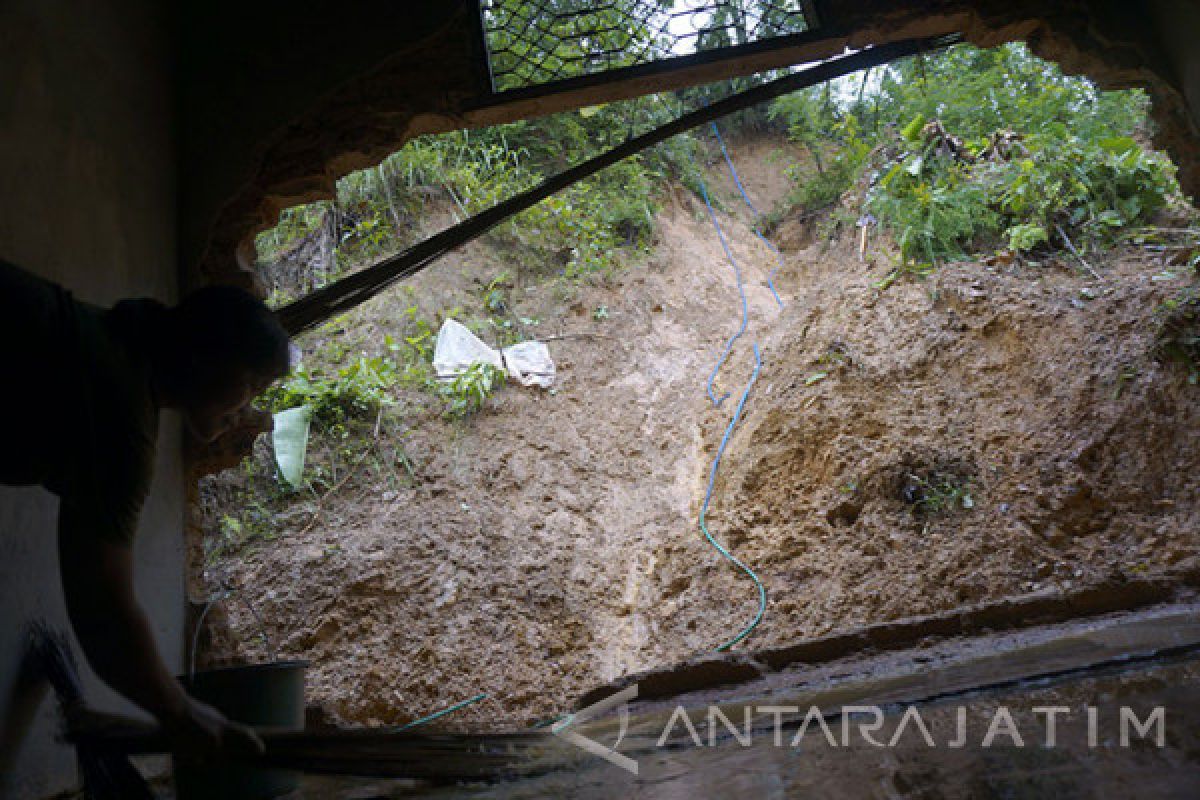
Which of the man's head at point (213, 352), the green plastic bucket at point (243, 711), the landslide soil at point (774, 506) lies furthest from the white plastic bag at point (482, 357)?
the man's head at point (213, 352)

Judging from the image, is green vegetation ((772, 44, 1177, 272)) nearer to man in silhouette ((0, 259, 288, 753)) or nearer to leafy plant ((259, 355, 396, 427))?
man in silhouette ((0, 259, 288, 753))

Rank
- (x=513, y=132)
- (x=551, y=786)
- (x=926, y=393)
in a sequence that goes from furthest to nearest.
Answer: (x=513, y=132), (x=926, y=393), (x=551, y=786)

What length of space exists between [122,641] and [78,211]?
1487 mm

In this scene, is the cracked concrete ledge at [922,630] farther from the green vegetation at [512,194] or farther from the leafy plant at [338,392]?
the green vegetation at [512,194]

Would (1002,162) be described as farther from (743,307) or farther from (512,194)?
(512,194)

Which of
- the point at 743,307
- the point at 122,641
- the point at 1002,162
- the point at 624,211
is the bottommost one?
the point at 122,641

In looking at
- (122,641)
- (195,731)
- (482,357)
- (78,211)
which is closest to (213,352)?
(122,641)

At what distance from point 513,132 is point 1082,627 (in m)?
7.16

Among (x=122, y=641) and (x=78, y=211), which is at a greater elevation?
(x=78, y=211)

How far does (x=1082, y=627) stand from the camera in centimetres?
302

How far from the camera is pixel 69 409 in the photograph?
144cm

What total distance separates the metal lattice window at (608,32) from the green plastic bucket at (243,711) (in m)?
2.38

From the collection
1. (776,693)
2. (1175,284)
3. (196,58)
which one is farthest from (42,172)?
(1175,284)

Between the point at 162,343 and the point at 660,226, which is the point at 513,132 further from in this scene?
the point at 162,343
